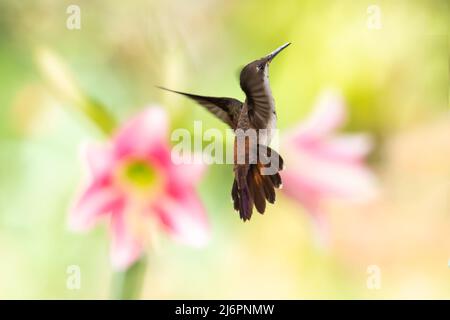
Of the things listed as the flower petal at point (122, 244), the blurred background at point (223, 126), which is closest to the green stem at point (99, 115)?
the blurred background at point (223, 126)

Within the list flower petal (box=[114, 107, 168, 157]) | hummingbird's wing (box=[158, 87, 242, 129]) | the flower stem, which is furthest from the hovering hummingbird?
the flower stem

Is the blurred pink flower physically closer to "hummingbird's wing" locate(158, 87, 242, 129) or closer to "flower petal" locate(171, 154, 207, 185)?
"flower petal" locate(171, 154, 207, 185)

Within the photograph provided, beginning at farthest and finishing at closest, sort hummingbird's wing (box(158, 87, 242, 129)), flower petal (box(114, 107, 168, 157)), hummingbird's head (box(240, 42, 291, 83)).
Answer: flower petal (box(114, 107, 168, 157))
hummingbird's wing (box(158, 87, 242, 129))
hummingbird's head (box(240, 42, 291, 83))

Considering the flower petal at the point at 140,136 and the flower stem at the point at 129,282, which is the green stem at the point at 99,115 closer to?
the flower petal at the point at 140,136

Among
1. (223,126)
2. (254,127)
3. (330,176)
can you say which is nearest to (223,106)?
(254,127)

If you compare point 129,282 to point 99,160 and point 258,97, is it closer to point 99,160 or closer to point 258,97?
point 99,160

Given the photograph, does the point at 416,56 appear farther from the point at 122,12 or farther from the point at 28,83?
the point at 28,83
